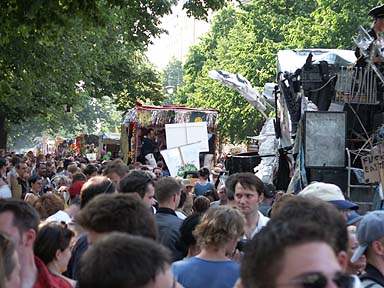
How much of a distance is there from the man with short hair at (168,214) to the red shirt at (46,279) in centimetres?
194

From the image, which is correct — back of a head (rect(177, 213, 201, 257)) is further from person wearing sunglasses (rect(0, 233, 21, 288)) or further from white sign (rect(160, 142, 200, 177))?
white sign (rect(160, 142, 200, 177))

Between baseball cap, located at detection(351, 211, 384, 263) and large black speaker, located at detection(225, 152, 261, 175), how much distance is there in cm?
1499

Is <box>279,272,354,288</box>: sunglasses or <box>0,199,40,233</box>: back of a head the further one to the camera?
<box>0,199,40,233</box>: back of a head

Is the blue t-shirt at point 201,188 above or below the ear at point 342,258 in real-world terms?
below

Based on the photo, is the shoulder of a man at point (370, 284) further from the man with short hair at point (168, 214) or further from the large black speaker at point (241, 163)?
the large black speaker at point (241, 163)

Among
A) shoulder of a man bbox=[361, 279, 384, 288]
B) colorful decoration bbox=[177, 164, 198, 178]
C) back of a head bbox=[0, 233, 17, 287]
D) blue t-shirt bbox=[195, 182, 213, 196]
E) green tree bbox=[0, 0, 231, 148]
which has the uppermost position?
green tree bbox=[0, 0, 231, 148]

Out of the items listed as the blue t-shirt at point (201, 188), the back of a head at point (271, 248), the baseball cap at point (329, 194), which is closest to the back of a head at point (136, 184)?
the baseball cap at point (329, 194)

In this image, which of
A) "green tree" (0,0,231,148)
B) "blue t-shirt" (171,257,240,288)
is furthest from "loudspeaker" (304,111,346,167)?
"blue t-shirt" (171,257,240,288)

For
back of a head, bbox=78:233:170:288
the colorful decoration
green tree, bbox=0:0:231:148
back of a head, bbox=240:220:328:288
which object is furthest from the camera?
the colorful decoration

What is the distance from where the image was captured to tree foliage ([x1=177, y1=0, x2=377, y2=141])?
39281 mm

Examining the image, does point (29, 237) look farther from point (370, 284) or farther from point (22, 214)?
point (370, 284)

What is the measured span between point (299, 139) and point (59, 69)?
5317 mm

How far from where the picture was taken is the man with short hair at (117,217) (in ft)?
15.2

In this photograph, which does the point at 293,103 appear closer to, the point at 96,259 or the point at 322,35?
the point at 96,259
